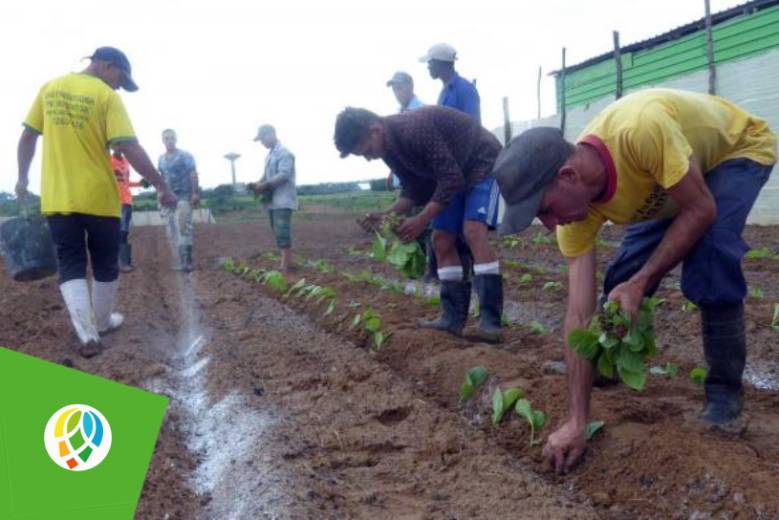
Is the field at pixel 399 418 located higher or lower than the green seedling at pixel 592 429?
lower

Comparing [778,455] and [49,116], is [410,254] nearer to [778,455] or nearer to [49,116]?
[49,116]

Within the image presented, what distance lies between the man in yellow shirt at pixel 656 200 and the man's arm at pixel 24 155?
140 inches

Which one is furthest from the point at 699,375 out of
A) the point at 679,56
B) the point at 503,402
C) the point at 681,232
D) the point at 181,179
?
the point at 679,56

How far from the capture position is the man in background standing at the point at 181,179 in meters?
9.38

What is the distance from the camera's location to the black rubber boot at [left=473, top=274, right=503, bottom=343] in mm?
4641

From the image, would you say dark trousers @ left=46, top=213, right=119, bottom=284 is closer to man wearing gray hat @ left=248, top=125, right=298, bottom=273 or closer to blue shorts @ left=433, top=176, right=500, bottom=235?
blue shorts @ left=433, top=176, right=500, bottom=235

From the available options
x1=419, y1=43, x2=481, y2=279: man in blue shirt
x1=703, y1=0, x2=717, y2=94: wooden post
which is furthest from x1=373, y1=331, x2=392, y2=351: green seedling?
x1=703, y1=0, x2=717, y2=94: wooden post

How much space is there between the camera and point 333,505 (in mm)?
2551

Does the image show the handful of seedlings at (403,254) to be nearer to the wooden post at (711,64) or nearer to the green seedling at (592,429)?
the green seedling at (592,429)

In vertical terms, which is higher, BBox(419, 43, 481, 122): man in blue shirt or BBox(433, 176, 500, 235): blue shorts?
BBox(419, 43, 481, 122): man in blue shirt

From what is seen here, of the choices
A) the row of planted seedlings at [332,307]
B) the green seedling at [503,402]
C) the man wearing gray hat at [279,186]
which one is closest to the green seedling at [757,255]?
the row of planted seedlings at [332,307]

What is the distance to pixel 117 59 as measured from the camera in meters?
5.15

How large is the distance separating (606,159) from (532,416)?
3.35 ft

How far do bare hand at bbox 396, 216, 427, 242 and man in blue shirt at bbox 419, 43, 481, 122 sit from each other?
5.36 ft
